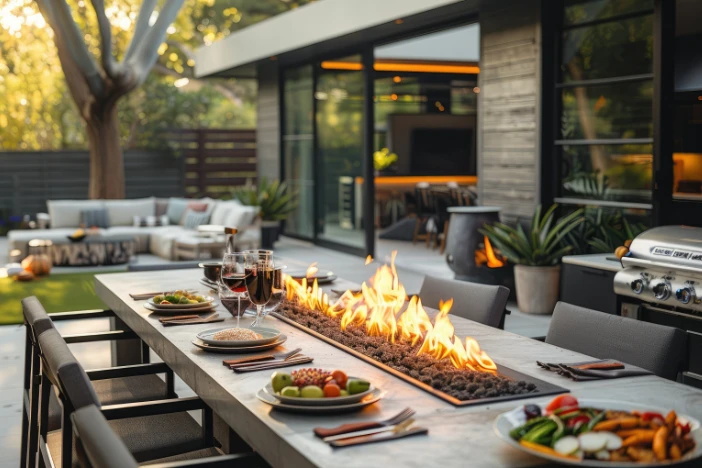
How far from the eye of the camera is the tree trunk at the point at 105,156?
13531 millimetres

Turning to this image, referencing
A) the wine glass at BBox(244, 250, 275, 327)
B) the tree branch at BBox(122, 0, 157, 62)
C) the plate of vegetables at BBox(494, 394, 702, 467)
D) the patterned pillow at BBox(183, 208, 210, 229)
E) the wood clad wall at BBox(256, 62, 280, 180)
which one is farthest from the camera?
the wood clad wall at BBox(256, 62, 280, 180)

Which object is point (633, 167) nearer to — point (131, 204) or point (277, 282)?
point (277, 282)

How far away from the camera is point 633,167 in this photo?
263 inches

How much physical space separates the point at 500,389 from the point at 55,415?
1734 mm

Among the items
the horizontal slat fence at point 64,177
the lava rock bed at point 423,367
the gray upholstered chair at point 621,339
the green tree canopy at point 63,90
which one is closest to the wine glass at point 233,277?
the lava rock bed at point 423,367

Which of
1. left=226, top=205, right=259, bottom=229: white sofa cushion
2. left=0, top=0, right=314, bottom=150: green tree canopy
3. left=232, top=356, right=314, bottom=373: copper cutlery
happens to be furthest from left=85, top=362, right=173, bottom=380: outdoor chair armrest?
left=0, top=0, right=314, bottom=150: green tree canopy

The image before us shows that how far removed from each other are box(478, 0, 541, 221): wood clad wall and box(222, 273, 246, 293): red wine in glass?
5182 mm

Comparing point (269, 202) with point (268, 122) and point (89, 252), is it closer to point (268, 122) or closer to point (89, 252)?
point (268, 122)

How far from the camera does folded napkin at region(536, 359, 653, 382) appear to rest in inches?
82.0

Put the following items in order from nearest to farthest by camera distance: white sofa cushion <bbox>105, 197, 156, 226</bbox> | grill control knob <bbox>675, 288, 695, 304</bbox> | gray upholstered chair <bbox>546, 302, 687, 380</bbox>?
gray upholstered chair <bbox>546, 302, 687, 380</bbox>
grill control knob <bbox>675, 288, 695, 304</bbox>
white sofa cushion <bbox>105, 197, 156, 226</bbox>

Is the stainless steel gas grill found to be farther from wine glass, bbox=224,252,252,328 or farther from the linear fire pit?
wine glass, bbox=224,252,252,328

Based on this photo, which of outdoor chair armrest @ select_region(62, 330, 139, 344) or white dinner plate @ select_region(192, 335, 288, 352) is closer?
white dinner plate @ select_region(192, 335, 288, 352)

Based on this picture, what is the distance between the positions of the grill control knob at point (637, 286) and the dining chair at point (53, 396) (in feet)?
7.56

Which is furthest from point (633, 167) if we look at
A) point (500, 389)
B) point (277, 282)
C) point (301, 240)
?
point (301, 240)
